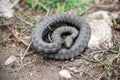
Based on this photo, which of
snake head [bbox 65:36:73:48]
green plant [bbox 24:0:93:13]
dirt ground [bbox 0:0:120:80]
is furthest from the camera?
green plant [bbox 24:0:93:13]

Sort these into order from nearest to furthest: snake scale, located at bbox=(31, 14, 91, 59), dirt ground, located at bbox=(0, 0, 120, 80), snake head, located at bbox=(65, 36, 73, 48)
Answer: dirt ground, located at bbox=(0, 0, 120, 80) < snake scale, located at bbox=(31, 14, 91, 59) < snake head, located at bbox=(65, 36, 73, 48)

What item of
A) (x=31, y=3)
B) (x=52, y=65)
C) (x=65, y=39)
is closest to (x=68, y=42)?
(x=65, y=39)

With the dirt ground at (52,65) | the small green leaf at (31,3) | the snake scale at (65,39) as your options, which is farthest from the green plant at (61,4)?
the dirt ground at (52,65)

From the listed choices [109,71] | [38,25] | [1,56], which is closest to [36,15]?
[38,25]

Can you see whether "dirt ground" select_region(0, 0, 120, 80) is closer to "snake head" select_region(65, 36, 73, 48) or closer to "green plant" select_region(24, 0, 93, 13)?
"snake head" select_region(65, 36, 73, 48)

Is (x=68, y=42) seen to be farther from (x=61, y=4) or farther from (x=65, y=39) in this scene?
(x=61, y=4)

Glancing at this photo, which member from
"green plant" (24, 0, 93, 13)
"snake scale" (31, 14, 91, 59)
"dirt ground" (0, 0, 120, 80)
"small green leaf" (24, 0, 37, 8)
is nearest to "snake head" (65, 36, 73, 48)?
"snake scale" (31, 14, 91, 59)
